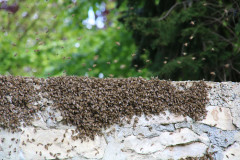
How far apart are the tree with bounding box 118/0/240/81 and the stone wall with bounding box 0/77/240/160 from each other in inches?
40.9

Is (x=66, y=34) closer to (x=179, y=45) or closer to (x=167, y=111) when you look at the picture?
(x=179, y=45)

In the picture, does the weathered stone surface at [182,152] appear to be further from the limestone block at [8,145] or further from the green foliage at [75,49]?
the green foliage at [75,49]

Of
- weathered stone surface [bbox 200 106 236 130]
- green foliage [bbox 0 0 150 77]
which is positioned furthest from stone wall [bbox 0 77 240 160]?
green foliage [bbox 0 0 150 77]

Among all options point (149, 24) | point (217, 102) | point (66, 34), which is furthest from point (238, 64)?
point (66, 34)

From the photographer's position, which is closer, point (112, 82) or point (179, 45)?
point (112, 82)

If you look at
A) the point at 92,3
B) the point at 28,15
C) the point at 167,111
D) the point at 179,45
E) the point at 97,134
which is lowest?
the point at 97,134

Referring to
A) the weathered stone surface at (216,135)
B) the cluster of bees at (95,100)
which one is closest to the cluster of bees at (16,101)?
the cluster of bees at (95,100)

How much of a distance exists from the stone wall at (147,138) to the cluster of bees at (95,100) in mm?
45

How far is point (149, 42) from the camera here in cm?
424

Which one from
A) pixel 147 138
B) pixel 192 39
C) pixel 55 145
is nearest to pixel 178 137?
pixel 147 138

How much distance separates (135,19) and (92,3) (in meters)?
1.45

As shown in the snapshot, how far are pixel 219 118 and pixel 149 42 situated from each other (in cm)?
230

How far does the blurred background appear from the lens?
11.3ft

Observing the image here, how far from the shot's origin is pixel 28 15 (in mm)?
6609
